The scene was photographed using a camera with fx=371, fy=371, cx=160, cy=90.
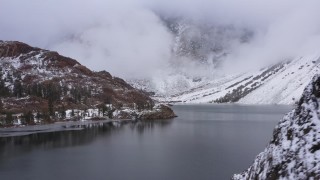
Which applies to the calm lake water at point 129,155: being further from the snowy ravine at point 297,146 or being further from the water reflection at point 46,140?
the snowy ravine at point 297,146

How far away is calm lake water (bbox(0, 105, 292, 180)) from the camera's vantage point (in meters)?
73.8

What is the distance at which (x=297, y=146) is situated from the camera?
77.1 ft

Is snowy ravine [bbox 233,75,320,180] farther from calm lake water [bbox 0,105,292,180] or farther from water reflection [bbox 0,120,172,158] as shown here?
water reflection [bbox 0,120,172,158]

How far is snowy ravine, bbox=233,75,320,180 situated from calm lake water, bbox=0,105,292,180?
4175cm

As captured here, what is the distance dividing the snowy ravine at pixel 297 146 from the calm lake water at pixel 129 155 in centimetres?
4175

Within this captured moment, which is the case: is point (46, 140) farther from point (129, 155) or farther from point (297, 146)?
point (297, 146)

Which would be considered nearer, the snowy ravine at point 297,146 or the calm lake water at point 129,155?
the snowy ravine at point 297,146

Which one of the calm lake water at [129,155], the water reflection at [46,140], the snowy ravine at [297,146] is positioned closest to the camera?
the snowy ravine at [297,146]

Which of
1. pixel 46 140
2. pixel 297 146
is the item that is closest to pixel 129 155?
pixel 46 140

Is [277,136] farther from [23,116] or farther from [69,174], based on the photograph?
[23,116]

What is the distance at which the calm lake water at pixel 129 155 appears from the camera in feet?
242

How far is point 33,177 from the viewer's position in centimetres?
7331

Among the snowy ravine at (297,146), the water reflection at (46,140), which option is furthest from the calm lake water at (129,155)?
the snowy ravine at (297,146)

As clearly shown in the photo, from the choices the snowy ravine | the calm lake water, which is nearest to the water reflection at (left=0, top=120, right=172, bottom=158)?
the calm lake water
